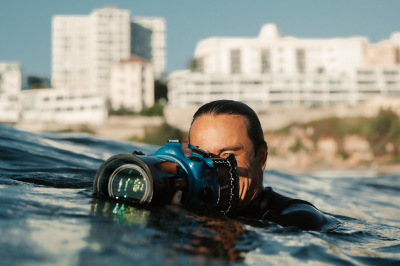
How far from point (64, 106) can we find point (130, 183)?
220 ft

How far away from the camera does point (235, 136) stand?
2.06 metres

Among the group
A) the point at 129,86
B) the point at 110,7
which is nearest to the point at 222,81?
the point at 129,86

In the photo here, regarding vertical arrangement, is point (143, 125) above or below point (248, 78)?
below

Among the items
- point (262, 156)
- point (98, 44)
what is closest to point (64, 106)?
point (98, 44)

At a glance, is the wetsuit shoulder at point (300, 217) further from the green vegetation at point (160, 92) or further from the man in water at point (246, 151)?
the green vegetation at point (160, 92)

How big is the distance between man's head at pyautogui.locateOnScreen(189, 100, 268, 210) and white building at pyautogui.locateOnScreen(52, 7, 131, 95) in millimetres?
83532

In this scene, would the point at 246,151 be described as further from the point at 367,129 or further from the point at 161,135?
the point at 161,135

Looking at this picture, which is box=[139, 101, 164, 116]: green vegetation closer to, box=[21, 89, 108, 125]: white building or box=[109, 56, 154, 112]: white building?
box=[21, 89, 108, 125]: white building

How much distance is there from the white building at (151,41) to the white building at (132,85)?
25.0 meters

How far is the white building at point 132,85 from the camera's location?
70.0 meters

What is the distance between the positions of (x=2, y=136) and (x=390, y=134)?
1716 inches

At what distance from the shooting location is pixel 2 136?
185 inches

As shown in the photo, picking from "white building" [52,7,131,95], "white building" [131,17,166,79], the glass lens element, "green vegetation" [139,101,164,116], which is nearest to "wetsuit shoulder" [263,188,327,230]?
the glass lens element

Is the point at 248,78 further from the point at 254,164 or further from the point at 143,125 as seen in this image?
the point at 254,164
